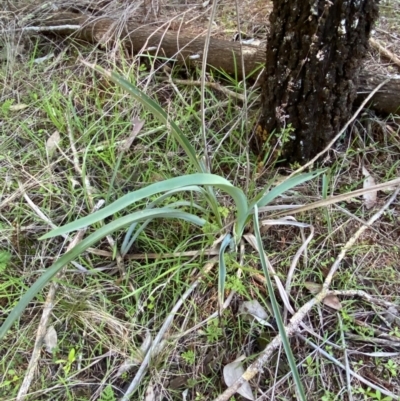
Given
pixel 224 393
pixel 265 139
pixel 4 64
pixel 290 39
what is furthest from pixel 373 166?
pixel 4 64

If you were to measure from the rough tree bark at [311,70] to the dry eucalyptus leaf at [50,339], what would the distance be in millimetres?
793

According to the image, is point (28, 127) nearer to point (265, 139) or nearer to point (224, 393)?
point (265, 139)

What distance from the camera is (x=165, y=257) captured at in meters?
1.18

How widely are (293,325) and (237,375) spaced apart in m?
0.18

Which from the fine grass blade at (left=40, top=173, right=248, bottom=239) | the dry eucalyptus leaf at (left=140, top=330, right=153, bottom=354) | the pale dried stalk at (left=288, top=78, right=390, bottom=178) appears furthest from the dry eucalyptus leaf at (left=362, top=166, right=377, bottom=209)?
the dry eucalyptus leaf at (left=140, top=330, right=153, bottom=354)

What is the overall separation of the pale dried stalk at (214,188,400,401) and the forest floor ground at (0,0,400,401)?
0.02 metres

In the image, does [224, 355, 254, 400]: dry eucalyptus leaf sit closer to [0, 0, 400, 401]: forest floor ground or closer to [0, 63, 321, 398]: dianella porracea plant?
[0, 0, 400, 401]: forest floor ground

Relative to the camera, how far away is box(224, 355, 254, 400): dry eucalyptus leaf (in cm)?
100

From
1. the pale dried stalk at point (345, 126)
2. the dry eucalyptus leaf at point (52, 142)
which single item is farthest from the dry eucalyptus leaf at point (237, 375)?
the dry eucalyptus leaf at point (52, 142)

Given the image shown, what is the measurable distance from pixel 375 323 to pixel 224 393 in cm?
42

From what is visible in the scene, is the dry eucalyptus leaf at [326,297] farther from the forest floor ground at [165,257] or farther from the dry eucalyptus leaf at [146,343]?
the dry eucalyptus leaf at [146,343]

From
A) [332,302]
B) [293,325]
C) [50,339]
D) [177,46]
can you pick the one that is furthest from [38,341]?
[177,46]

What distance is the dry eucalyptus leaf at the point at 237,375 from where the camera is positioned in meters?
1.00

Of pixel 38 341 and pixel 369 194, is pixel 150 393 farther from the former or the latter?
pixel 369 194
